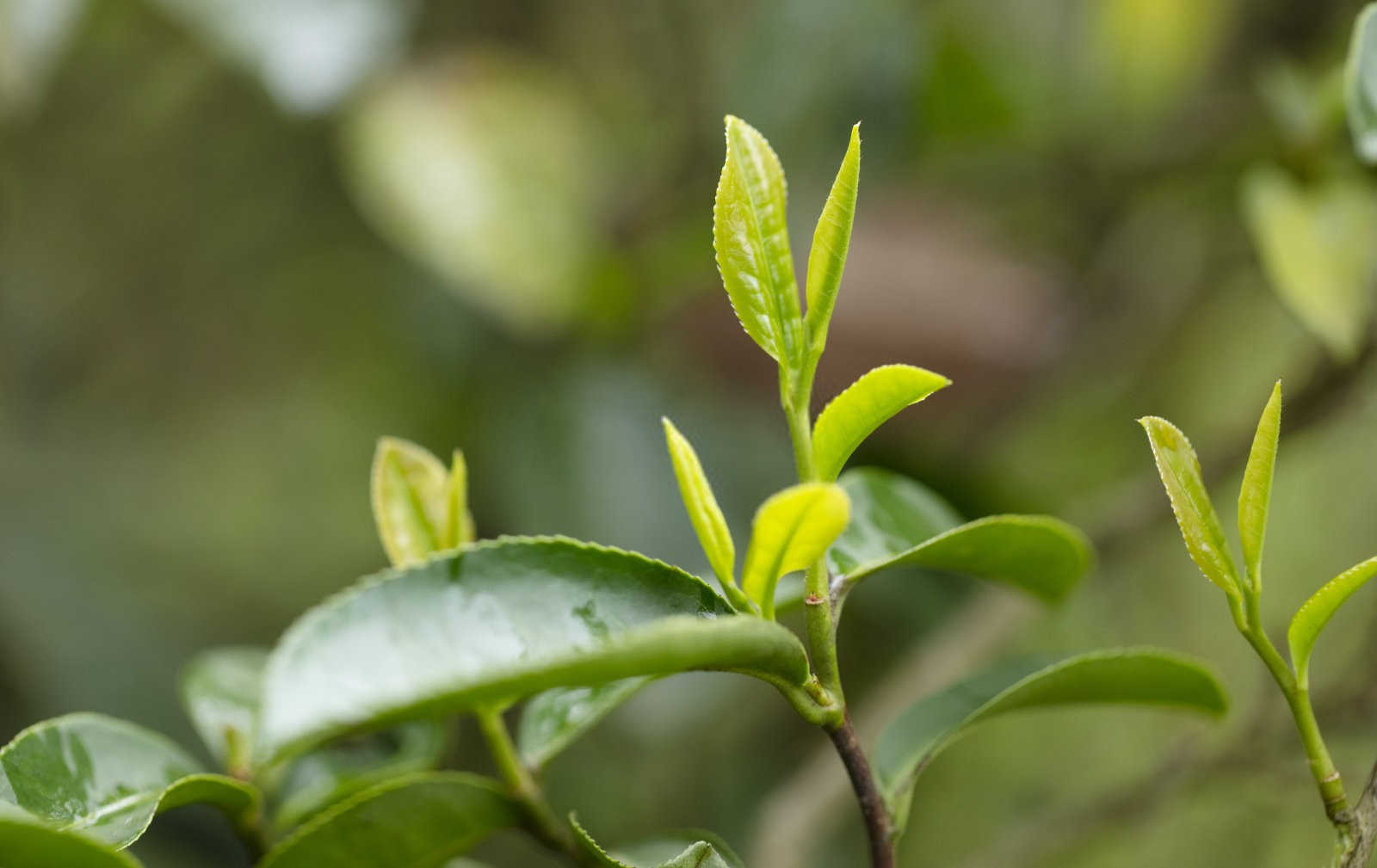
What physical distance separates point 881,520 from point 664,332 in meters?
0.75

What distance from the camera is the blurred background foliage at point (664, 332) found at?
0.96 meters

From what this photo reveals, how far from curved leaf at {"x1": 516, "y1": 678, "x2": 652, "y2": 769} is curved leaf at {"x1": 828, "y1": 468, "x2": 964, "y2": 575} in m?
0.08

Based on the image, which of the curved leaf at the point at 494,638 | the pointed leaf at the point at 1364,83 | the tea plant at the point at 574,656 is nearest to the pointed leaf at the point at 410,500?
the tea plant at the point at 574,656

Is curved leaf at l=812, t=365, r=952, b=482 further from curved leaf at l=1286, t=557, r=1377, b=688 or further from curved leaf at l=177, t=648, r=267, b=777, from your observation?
curved leaf at l=177, t=648, r=267, b=777

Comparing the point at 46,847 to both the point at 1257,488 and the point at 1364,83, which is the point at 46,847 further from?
the point at 1364,83

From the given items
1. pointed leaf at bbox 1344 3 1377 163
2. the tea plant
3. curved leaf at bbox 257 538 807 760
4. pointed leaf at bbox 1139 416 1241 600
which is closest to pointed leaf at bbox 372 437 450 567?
the tea plant

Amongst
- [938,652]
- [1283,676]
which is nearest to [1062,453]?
[938,652]

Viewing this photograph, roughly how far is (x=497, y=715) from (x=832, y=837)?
0.69 metres

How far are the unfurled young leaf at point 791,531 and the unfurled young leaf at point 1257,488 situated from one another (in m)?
0.11

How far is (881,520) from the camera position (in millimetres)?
412

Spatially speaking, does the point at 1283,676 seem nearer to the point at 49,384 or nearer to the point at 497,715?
the point at 497,715

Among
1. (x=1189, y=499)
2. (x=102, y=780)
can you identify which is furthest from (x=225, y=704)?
(x=1189, y=499)

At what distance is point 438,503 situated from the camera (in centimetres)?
42

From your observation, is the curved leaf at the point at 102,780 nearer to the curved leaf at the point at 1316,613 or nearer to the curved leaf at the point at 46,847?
the curved leaf at the point at 46,847
